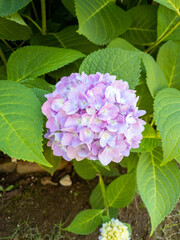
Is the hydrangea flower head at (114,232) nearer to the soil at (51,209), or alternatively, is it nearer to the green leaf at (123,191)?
the green leaf at (123,191)

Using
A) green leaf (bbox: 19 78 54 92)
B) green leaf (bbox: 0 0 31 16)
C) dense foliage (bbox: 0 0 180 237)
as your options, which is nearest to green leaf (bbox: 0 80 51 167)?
dense foliage (bbox: 0 0 180 237)

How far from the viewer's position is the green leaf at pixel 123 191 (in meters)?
1.45

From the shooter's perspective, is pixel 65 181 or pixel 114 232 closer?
pixel 114 232

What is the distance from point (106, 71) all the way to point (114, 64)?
0.13 feet

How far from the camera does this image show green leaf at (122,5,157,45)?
4.80 feet

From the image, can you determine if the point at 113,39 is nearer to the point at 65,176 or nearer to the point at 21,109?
the point at 21,109

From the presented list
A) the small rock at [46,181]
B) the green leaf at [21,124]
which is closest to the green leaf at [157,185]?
the green leaf at [21,124]

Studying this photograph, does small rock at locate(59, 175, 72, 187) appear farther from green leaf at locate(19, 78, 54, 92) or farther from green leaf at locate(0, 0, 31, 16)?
green leaf at locate(0, 0, 31, 16)

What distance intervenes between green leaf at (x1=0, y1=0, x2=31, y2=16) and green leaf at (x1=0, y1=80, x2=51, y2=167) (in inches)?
13.3

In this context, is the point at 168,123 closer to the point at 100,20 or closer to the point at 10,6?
the point at 100,20

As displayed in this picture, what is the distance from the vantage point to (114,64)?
3.29 ft

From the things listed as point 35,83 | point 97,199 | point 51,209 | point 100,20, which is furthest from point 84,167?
point 100,20

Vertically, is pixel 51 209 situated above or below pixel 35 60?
below

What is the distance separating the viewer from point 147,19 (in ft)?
4.87
